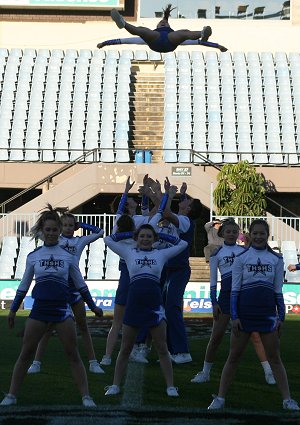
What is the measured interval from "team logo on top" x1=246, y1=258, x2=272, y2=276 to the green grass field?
117 cm

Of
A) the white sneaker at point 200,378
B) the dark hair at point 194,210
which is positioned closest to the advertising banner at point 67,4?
the dark hair at point 194,210

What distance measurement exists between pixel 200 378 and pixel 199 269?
15.3 metres

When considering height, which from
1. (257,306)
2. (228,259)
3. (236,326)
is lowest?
(236,326)

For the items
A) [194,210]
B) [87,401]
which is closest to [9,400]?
[87,401]

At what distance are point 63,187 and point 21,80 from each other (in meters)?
9.14

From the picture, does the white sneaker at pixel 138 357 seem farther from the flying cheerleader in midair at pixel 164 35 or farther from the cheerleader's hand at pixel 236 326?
the flying cheerleader in midair at pixel 164 35

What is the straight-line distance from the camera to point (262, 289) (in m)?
8.30

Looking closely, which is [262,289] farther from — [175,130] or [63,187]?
[175,130]

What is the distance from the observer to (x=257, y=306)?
8.25m

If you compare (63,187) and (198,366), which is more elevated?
(63,187)

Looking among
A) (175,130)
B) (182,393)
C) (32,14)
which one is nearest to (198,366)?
(182,393)

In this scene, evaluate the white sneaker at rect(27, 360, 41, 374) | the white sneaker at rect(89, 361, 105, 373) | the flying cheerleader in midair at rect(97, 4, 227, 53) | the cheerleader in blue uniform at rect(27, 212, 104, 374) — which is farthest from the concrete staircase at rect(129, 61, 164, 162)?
the white sneaker at rect(89, 361, 105, 373)

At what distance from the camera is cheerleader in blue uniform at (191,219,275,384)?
10.2 m

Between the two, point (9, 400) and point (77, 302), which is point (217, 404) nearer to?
point (9, 400)
